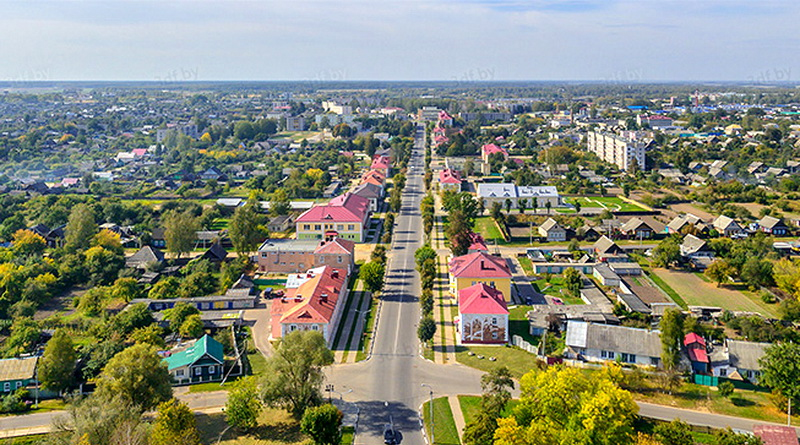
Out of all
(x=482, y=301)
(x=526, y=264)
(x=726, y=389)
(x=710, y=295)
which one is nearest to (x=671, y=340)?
(x=726, y=389)

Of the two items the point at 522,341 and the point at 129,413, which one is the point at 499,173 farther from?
the point at 129,413

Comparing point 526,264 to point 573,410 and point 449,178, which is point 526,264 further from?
point 449,178

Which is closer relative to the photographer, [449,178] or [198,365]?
[198,365]

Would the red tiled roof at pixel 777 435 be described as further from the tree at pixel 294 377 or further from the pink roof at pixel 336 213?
the pink roof at pixel 336 213

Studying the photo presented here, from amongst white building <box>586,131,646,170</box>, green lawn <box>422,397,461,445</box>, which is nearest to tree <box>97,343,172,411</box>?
green lawn <box>422,397,461,445</box>


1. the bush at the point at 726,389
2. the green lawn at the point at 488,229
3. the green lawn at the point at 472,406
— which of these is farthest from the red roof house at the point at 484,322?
the green lawn at the point at 488,229

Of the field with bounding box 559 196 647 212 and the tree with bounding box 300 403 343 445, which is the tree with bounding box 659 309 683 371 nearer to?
the tree with bounding box 300 403 343 445
